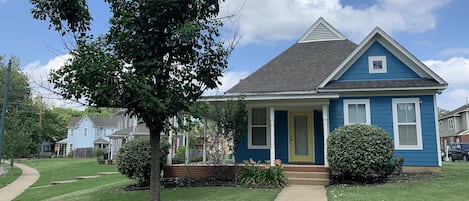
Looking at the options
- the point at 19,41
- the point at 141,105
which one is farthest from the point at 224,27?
the point at 19,41

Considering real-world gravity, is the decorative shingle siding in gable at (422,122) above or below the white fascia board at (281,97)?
below

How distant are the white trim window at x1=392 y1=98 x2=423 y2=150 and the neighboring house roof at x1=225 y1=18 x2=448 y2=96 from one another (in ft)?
2.12

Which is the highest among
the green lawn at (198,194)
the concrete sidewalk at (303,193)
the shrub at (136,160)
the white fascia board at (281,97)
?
the white fascia board at (281,97)

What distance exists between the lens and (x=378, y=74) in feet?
39.6

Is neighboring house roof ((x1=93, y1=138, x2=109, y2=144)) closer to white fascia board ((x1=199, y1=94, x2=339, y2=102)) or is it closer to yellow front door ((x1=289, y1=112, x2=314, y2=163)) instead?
yellow front door ((x1=289, y1=112, x2=314, y2=163))

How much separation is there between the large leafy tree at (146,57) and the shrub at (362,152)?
434 centimetres

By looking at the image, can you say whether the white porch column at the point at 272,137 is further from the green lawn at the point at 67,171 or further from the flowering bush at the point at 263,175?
the green lawn at the point at 67,171

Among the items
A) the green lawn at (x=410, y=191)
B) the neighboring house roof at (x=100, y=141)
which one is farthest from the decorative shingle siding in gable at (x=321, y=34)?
the neighboring house roof at (x=100, y=141)

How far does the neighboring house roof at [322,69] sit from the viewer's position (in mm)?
11609

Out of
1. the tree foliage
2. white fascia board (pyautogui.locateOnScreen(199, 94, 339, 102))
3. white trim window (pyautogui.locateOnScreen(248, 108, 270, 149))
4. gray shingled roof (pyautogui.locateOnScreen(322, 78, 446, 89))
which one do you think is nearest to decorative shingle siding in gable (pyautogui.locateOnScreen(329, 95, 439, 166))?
gray shingled roof (pyautogui.locateOnScreen(322, 78, 446, 89))

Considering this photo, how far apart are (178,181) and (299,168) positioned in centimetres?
402

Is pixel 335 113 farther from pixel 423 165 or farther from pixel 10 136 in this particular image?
pixel 10 136

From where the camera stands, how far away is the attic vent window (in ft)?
39.6

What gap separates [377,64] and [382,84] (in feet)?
2.76
